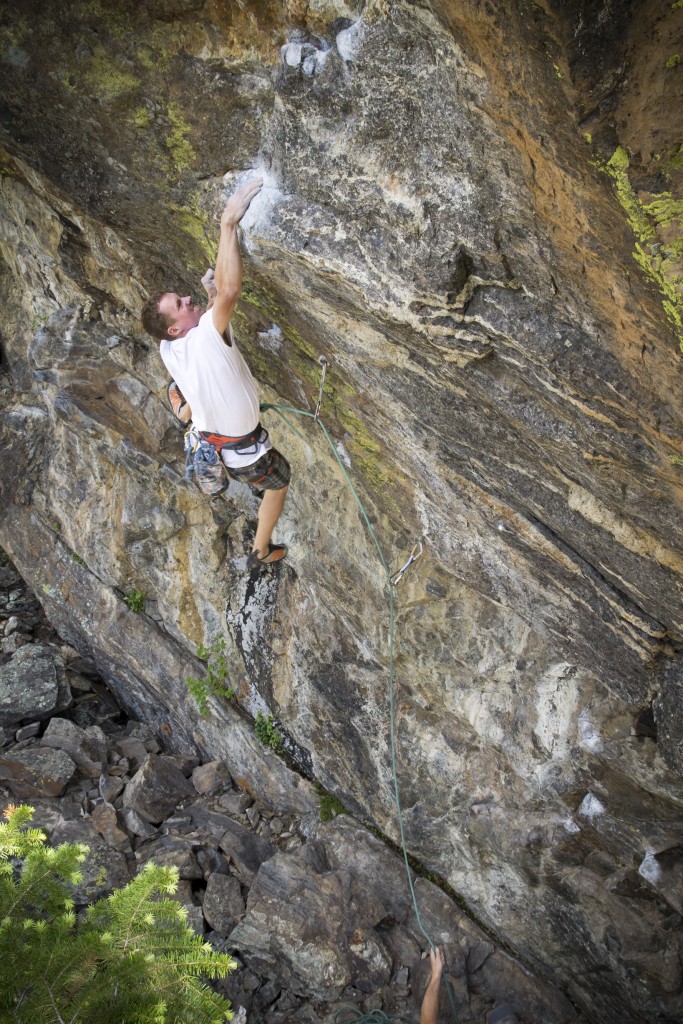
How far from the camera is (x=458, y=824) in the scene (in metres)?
6.05

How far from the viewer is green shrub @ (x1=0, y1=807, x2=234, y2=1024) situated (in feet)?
11.0

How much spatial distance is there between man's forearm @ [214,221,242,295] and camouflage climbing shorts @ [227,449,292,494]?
1486mm

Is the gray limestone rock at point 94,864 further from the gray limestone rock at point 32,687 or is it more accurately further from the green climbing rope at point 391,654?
the green climbing rope at point 391,654

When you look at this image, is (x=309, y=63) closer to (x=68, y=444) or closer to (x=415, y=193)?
(x=415, y=193)

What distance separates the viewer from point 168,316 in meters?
4.14

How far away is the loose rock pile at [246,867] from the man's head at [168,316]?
4814 millimetres

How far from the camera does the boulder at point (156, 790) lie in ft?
25.6

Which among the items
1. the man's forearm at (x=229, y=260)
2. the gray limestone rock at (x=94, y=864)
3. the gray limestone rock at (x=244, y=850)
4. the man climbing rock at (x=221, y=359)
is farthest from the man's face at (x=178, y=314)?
the gray limestone rock at (x=244, y=850)

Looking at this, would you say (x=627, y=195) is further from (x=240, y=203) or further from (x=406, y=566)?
(x=406, y=566)

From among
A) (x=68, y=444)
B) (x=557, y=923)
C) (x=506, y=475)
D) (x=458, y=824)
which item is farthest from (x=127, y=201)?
(x=557, y=923)

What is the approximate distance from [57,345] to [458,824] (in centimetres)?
520

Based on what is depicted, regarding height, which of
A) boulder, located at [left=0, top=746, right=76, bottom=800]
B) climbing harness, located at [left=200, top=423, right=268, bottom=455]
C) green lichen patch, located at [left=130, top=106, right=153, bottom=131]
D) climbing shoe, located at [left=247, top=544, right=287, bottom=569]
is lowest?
boulder, located at [left=0, top=746, right=76, bottom=800]

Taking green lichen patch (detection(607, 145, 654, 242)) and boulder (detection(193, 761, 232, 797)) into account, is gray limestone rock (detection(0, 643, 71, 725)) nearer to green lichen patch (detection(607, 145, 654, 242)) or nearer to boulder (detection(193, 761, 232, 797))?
boulder (detection(193, 761, 232, 797))

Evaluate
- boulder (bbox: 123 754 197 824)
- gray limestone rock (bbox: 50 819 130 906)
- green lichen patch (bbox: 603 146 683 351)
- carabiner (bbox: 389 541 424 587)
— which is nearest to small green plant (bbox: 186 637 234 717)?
boulder (bbox: 123 754 197 824)
